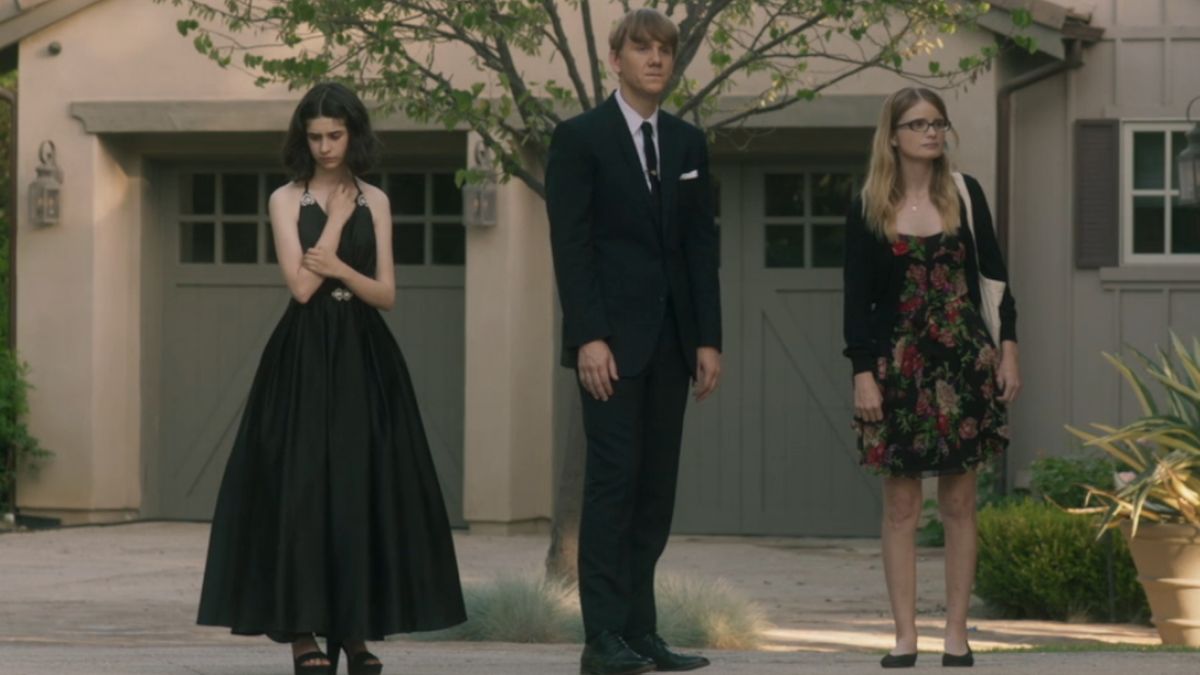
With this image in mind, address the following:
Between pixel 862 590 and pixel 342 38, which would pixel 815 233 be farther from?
pixel 342 38

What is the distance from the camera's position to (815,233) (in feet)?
48.2

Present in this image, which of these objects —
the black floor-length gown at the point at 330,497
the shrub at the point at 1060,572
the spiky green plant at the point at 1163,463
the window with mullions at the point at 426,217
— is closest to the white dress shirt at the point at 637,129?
the black floor-length gown at the point at 330,497

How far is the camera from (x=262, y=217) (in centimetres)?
1548

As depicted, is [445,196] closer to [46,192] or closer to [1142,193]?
[46,192]

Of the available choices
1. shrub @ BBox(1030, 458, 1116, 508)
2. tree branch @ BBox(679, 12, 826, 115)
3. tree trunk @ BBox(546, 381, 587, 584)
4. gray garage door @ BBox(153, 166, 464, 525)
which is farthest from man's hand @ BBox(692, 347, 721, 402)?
gray garage door @ BBox(153, 166, 464, 525)

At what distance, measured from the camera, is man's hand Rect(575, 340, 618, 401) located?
6.08 metres

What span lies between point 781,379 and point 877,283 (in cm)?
835

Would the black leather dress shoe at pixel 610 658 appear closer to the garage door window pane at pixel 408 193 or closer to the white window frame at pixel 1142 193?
the white window frame at pixel 1142 193

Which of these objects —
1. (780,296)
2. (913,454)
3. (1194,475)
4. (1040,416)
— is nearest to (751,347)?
(780,296)

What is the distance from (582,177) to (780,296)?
8591mm

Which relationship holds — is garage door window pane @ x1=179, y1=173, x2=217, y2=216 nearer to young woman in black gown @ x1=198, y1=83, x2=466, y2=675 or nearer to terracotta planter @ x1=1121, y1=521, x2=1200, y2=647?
terracotta planter @ x1=1121, y1=521, x2=1200, y2=647

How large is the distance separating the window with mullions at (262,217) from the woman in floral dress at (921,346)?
8820 millimetres

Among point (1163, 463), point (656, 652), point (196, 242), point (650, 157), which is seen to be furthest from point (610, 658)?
point (196, 242)

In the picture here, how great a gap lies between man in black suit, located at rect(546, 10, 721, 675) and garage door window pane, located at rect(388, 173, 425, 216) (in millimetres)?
8933
